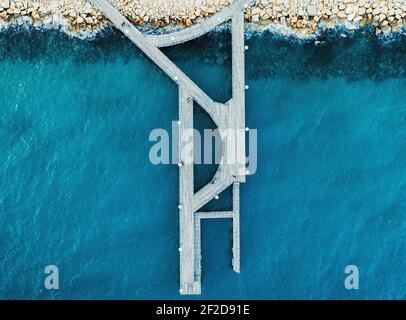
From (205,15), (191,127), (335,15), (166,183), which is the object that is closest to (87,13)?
(205,15)

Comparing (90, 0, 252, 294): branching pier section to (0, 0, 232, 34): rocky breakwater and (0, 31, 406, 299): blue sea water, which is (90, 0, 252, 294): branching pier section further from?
(0, 0, 232, 34): rocky breakwater

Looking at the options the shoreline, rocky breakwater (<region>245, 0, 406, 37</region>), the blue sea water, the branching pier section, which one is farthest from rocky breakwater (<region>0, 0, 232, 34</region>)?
rocky breakwater (<region>245, 0, 406, 37</region>)

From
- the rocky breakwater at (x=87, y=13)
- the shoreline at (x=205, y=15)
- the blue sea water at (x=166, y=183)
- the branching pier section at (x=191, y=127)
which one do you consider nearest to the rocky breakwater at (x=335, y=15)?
the shoreline at (x=205, y=15)

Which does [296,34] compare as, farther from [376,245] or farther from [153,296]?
[153,296]

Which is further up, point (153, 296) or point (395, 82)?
point (395, 82)

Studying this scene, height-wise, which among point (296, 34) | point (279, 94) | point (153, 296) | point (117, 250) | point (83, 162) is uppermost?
point (296, 34)

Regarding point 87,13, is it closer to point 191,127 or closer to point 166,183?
point 191,127

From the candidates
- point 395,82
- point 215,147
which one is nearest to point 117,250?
point 215,147

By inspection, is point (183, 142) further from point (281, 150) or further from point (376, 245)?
point (376, 245)
